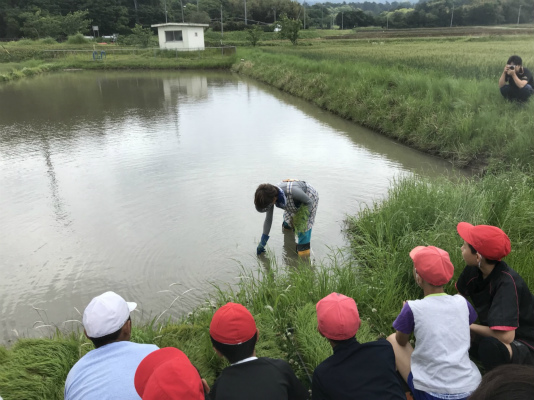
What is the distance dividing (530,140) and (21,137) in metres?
10.6

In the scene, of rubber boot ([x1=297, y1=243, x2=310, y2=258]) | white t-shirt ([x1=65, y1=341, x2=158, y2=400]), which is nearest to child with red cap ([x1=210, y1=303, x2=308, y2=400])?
white t-shirt ([x1=65, y1=341, x2=158, y2=400])

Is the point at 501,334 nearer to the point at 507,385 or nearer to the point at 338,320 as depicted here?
the point at 338,320

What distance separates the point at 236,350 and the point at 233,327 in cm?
11

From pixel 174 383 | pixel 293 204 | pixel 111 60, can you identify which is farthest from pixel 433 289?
pixel 111 60

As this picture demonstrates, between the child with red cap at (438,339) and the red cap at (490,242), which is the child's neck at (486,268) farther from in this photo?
the child with red cap at (438,339)

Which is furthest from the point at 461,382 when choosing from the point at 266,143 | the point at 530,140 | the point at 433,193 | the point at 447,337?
the point at 266,143

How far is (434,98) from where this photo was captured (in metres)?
9.04

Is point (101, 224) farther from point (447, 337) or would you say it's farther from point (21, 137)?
point (21, 137)

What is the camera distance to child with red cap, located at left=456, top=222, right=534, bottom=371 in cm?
220

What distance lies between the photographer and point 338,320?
1.86 metres

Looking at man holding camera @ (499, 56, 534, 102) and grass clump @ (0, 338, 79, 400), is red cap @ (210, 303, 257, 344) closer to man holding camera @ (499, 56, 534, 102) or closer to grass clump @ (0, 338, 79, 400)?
grass clump @ (0, 338, 79, 400)

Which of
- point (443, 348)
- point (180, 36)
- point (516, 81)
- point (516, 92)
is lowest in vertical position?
point (443, 348)

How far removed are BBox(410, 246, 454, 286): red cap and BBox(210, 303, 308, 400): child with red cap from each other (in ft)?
3.04

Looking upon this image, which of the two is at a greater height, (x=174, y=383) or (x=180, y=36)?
(x=180, y=36)
